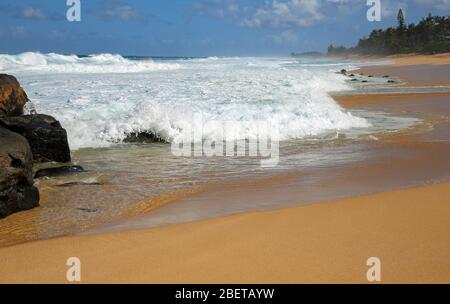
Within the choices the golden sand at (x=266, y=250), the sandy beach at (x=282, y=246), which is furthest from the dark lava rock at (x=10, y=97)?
the golden sand at (x=266, y=250)

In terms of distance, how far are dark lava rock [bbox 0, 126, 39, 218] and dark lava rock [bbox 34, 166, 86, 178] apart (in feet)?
3.50

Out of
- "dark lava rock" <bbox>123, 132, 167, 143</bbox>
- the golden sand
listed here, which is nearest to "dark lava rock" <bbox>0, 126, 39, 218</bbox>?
the golden sand

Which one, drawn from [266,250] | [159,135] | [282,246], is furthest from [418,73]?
[266,250]

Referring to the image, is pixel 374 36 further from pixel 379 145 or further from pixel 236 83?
pixel 379 145

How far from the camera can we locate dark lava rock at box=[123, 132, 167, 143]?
360 inches

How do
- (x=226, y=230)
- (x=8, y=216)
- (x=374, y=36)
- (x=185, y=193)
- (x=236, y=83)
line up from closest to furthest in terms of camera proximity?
(x=226, y=230) < (x=8, y=216) < (x=185, y=193) < (x=236, y=83) < (x=374, y=36)

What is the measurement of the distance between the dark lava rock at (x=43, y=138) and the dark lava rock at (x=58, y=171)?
0.87 m

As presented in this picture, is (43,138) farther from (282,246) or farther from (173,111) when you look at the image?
(282,246)

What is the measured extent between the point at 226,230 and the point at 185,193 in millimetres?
1542

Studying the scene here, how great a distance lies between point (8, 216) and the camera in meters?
4.51

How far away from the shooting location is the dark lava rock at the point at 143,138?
9134 mm

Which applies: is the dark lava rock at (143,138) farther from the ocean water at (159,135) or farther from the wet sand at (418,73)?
the wet sand at (418,73)
